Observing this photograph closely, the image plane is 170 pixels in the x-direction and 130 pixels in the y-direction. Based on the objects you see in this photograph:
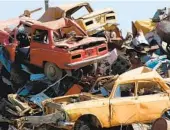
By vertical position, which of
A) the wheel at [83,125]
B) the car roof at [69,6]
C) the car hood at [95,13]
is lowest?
the wheel at [83,125]

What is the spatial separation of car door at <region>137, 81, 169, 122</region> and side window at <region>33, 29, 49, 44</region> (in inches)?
173

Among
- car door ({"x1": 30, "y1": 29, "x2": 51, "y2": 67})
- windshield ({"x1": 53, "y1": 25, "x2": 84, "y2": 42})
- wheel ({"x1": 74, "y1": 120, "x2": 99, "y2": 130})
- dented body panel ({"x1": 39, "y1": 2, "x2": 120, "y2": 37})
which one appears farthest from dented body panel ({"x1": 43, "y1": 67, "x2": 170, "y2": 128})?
dented body panel ({"x1": 39, "y1": 2, "x2": 120, "y2": 37})

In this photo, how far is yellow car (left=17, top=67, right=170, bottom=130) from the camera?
11797 millimetres

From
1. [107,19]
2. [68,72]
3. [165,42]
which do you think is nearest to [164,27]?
[165,42]

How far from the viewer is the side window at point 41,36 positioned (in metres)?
15.9

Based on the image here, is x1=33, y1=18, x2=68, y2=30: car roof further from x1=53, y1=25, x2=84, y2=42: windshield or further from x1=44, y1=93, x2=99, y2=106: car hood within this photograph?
x1=44, y1=93, x2=99, y2=106: car hood

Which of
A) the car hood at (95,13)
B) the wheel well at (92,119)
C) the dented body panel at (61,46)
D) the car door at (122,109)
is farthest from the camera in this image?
the car hood at (95,13)

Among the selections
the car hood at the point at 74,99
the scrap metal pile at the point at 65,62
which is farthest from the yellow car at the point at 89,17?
the car hood at the point at 74,99

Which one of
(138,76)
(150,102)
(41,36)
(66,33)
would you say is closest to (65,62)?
(41,36)

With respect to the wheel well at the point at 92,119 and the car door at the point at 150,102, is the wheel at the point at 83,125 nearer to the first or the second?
the wheel well at the point at 92,119

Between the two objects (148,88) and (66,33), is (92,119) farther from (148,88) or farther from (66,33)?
(66,33)

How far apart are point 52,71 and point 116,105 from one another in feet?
13.7

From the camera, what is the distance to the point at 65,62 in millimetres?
15055

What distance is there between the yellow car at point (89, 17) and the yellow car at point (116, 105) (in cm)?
556
